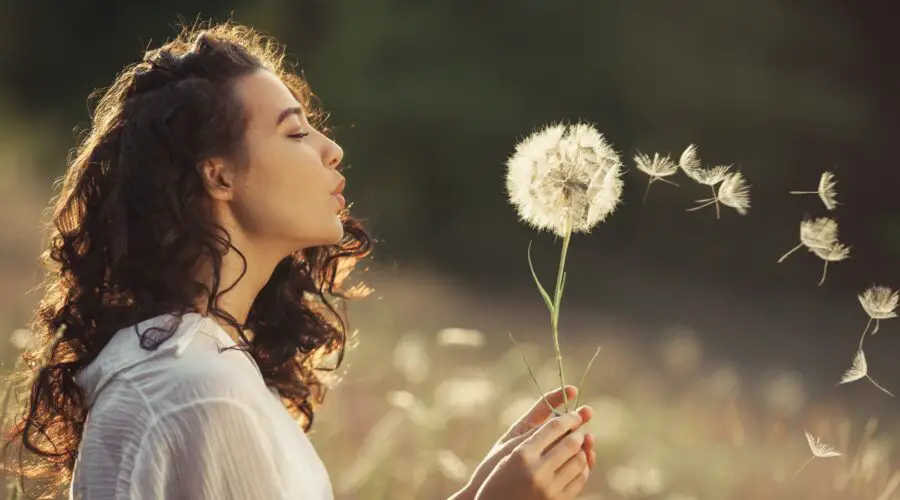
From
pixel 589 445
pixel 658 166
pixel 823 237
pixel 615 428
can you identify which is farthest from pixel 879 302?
pixel 615 428

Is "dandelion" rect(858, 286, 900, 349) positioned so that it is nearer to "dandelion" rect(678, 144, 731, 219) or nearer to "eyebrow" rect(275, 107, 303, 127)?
"dandelion" rect(678, 144, 731, 219)

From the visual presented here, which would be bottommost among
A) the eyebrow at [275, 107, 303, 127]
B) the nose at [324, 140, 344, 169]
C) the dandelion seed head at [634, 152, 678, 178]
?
the dandelion seed head at [634, 152, 678, 178]

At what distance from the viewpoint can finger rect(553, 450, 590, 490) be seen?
182 centimetres

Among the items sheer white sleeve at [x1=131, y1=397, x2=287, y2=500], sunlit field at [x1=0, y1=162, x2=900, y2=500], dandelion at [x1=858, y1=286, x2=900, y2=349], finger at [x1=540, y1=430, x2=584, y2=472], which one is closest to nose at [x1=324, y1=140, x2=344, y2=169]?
sheer white sleeve at [x1=131, y1=397, x2=287, y2=500]

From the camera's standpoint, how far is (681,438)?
13.6 ft

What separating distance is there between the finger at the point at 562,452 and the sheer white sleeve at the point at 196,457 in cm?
46

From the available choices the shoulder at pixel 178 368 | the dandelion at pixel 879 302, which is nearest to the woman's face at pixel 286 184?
the shoulder at pixel 178 368

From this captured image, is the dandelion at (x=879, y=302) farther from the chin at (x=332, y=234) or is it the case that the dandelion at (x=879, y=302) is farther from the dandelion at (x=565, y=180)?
the chin at (x=332, y=234)

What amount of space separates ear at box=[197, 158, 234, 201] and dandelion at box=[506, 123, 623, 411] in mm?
532

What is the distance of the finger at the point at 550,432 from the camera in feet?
5.94

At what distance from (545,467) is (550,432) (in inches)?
2.4

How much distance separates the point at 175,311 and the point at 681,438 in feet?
8.80

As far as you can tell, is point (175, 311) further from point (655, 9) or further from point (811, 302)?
point (655, 9)

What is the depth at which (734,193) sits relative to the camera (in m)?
2.12
